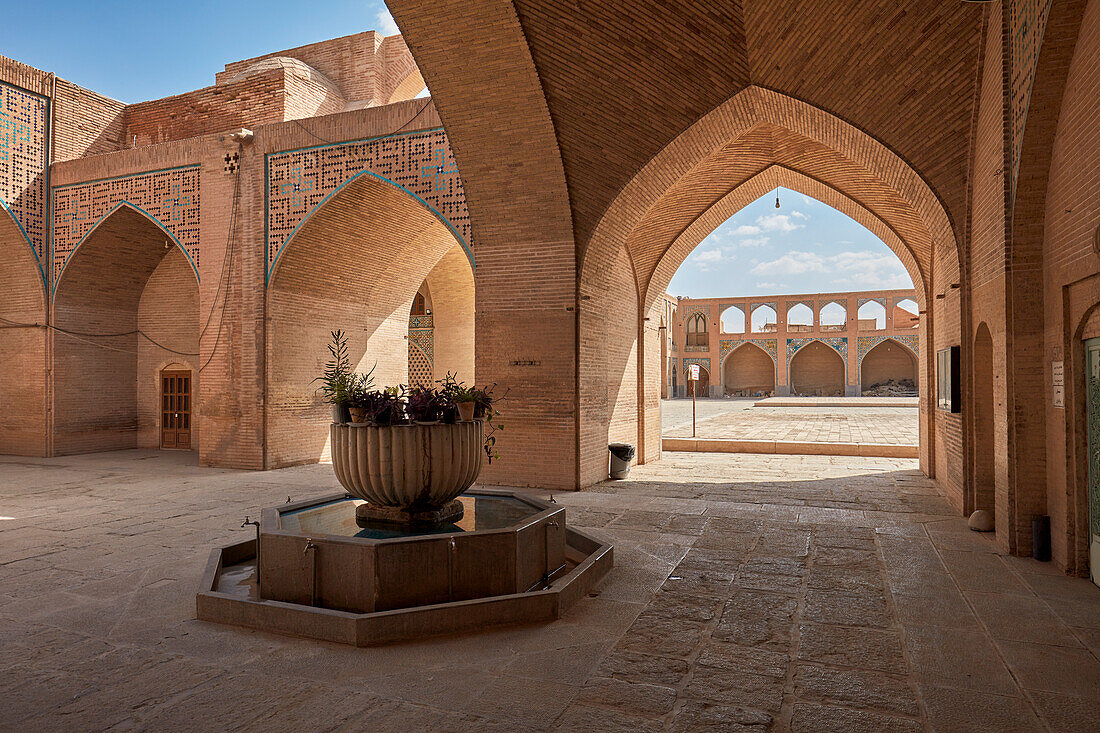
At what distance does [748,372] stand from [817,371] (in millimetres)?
3490

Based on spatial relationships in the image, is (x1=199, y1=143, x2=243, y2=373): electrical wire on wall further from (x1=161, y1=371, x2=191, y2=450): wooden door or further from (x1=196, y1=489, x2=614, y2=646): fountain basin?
(x1=196, y1=489, x2=614, y2=646): fountain basin

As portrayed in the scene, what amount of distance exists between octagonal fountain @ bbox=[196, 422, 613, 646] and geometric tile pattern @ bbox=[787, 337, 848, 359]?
30.6 m

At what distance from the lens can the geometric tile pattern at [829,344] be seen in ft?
104

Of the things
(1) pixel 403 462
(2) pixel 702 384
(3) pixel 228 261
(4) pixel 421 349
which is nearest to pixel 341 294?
(3) pixel 228 261

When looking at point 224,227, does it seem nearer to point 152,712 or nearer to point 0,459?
point 0,459

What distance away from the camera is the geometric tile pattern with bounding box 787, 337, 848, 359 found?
3184 cm

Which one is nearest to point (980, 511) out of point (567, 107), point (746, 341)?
point (567, 107)

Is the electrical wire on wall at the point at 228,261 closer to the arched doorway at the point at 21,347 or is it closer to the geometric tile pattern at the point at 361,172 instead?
the geometric tile pattern at the point at 361,172

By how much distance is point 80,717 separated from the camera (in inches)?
98.8

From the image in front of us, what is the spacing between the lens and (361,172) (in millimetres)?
9352

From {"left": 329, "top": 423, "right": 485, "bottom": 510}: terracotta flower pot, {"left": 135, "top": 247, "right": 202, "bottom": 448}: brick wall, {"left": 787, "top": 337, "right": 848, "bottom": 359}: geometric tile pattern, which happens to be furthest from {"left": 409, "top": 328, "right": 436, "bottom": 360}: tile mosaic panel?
{"left": 787, "top": 337, "right": 848, "bottom": 359}: geometric tile pattern

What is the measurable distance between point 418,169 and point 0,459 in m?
9.00

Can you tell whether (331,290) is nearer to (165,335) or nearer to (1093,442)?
(165,335)

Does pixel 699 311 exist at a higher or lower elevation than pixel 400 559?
higher
